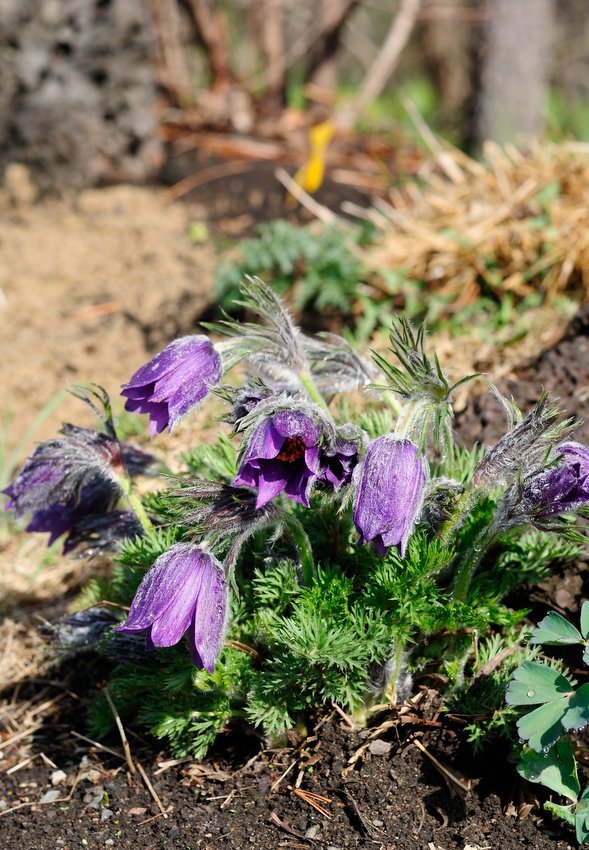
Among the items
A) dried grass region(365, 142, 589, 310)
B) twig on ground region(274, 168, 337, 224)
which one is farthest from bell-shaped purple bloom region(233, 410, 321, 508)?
twig on ground region(274, 168, 337, 224)

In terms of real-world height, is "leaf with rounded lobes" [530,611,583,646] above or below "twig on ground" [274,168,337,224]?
below

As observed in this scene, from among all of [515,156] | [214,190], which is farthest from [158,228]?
[515,156]

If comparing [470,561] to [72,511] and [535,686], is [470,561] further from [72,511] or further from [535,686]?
[72,511]

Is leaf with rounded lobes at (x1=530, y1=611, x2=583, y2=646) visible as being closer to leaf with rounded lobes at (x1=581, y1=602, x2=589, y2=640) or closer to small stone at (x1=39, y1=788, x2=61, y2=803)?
leaf with rounded lobes at (x1=581, y1=602, x2=589, y2=640)

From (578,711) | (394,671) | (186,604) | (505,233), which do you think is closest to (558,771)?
(578,711)

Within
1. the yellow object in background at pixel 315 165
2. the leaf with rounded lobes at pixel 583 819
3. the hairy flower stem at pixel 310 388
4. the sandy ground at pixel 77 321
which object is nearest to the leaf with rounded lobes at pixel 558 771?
the leaf with rounded lobes at pixel 583 819
